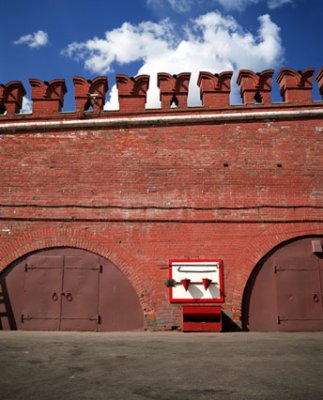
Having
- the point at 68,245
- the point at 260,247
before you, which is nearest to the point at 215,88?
the point at 260,247

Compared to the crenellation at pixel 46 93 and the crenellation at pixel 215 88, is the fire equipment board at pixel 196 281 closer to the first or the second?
the crenellation at pixel 215 88

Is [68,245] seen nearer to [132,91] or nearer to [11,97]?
[132,91]

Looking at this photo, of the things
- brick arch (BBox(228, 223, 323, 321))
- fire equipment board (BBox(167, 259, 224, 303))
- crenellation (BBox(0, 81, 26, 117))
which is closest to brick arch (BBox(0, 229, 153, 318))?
fire equipment board (BBox(167, 259, 224, 303))

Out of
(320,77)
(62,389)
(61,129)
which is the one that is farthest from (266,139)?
(62,389)

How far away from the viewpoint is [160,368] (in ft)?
16.2

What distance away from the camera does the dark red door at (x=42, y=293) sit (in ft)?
28.3

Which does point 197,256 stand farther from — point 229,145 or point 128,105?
point 128,105

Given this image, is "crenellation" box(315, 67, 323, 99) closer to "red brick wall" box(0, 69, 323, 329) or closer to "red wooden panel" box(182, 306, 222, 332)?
"red brick wall" box(0, 69, 323, 329)

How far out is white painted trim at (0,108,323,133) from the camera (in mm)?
9680

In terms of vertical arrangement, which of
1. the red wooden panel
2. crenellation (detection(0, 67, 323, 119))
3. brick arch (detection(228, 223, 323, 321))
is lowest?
the red wooden panel

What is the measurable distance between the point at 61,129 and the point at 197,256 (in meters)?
4.65

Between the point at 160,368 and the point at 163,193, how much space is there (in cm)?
489

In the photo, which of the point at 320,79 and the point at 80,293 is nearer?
the point at 80,293

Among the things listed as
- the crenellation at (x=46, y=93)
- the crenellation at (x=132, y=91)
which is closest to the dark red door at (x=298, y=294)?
the crenellation at (x=132, y=91)
